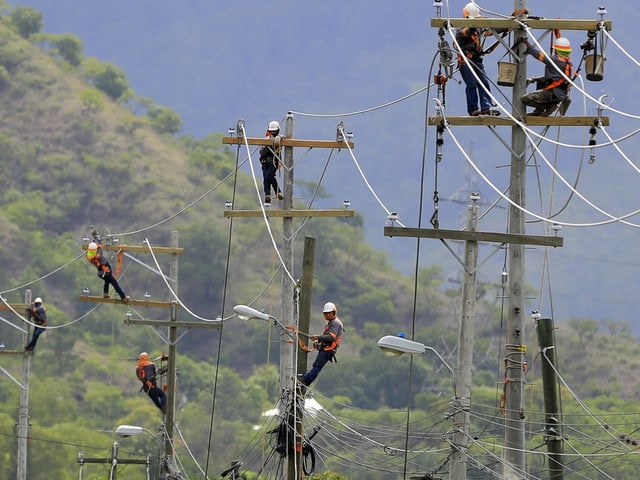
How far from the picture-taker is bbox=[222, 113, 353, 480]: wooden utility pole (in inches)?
1292

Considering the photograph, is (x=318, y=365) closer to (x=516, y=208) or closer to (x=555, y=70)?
(x=516, y=208)

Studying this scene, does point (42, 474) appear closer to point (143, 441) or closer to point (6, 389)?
point (143, 441)

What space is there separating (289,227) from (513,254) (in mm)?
8172

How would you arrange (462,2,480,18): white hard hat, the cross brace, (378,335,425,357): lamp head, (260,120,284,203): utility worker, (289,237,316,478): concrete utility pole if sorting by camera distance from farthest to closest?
(260,120,284,203): utility worker → (289,237,316,478): concrete utility pole → (462,2,480,18): white hard hat → (378,335,425,357): lamp head → the cross brace

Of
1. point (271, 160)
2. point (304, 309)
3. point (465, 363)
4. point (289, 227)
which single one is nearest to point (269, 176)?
point (271, 160)

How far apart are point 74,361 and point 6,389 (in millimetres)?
17134

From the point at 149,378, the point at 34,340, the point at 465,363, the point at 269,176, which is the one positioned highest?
the point at 269,176

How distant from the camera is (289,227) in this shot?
114 feet

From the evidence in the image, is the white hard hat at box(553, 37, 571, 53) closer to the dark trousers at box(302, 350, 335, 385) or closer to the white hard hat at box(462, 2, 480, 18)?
the white hard hat at box(462, 2, 480, 18)

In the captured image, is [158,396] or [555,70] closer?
[555,70]

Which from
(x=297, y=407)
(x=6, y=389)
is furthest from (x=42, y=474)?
(x=297, y=407)

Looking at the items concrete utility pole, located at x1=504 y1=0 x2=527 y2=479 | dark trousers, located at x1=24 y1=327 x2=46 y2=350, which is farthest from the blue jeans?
dark trousers, located at x1=24 y1=327 x2=46 y2=350

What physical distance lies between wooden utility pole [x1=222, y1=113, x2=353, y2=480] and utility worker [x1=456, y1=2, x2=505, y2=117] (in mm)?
6325

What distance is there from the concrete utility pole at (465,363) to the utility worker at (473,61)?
77.0 inches
